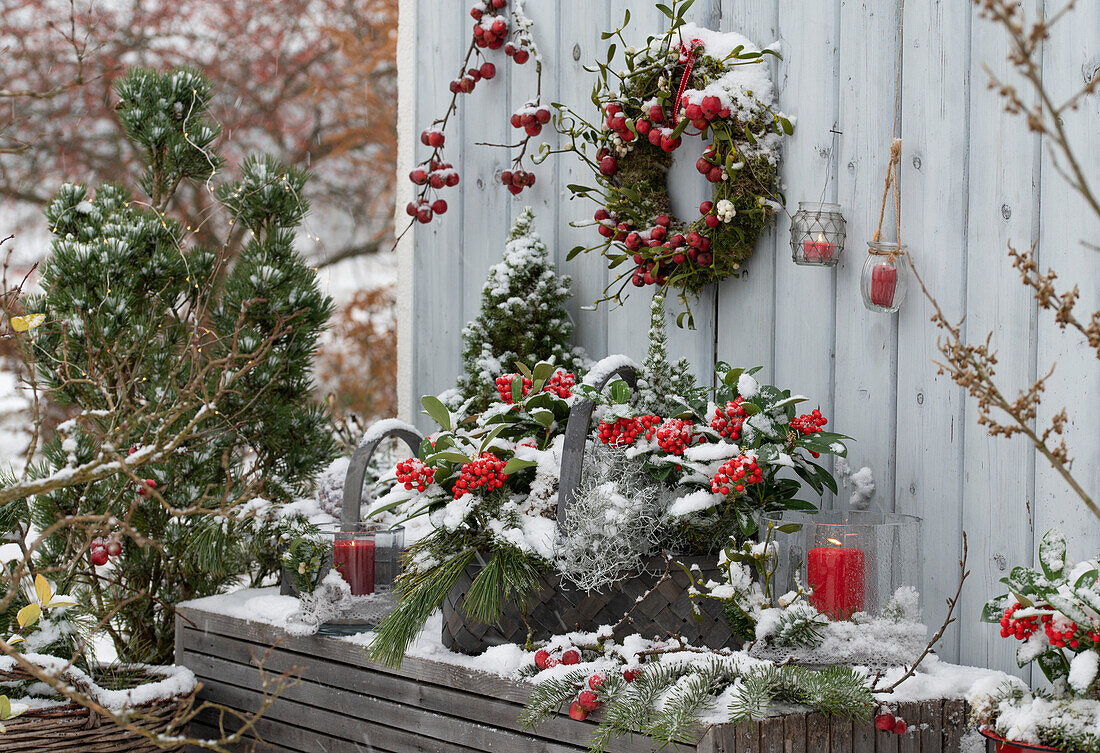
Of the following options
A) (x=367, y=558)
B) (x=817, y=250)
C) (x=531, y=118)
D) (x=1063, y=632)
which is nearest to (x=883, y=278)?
(x=817, y=250)

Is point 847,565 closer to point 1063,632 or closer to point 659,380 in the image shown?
point 1063,632

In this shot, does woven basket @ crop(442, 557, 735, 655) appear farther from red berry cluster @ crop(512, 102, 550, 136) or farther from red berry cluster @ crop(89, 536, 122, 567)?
red berry cluster @ crop(512, 102, 550, 136)

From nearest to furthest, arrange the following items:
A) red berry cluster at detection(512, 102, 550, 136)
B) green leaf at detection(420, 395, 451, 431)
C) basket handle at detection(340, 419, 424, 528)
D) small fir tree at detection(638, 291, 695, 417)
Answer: small fir tree at detection(638, 291, 695, 417)
green leaf at detection(420, 395, 451, 431)
basket handle at detection(340, 419, 424, 528)
red berry cluster at detection(512, 102, 550, 136)

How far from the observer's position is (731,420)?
1457mm

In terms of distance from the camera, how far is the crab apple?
1.29 meters

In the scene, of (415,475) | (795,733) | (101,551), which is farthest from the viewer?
(101,551)

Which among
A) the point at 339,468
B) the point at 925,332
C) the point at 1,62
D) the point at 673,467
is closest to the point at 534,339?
the point at 339,468

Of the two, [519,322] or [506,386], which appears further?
[519,322]

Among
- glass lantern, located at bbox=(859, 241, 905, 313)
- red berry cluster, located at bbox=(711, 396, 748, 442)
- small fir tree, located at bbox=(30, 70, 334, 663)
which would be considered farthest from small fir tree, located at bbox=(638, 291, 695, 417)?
small fir tree, located at bbox=(30, 70, 334, 663)

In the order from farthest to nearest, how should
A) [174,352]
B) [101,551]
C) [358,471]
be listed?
[174,352], [101,551], [358,471]

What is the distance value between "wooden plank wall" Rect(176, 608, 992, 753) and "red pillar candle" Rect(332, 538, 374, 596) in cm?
10

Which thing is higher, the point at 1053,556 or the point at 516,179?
the point at 516,179

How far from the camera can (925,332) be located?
1531mm

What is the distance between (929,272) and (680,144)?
49 cm
